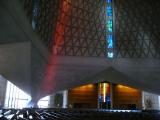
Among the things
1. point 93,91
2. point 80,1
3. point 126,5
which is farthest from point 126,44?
point 93,91

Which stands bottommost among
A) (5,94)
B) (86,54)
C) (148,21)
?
(5,94)

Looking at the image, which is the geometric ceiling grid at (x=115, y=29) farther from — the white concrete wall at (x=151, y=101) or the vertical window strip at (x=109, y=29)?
the white concrete wall at (x=151, y=101)

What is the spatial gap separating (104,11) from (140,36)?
14.9 ft

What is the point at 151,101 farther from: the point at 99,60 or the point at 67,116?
the point at 67,116

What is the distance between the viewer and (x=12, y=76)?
2189cm

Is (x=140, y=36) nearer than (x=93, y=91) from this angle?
Yes

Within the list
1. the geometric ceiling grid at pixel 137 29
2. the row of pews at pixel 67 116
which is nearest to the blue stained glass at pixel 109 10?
the geometric ceiling grid at pixel 137 29

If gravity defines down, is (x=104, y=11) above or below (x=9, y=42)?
above

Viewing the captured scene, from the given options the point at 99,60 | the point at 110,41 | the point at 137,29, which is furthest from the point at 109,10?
the point at 99,60

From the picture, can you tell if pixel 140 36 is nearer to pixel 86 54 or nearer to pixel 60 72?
pixel 86 54

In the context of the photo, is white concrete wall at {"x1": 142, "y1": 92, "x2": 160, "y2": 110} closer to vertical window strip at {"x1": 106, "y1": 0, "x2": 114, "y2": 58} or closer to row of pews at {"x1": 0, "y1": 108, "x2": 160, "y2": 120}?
vertical window strip at {"x1": 106, "y1": 0, "x2": 114, "y2": 58}

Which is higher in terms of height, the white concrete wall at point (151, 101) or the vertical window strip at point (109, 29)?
the vertical window strip at point (109, 29)

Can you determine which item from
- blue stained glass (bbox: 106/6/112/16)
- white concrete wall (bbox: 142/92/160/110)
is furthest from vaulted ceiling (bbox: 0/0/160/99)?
white concrete wall (bbox: 142/92/160/110)

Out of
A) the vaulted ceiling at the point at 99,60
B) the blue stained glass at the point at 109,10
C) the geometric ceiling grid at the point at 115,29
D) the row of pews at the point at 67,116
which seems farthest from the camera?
the blue stained glass at the point at 109,10
